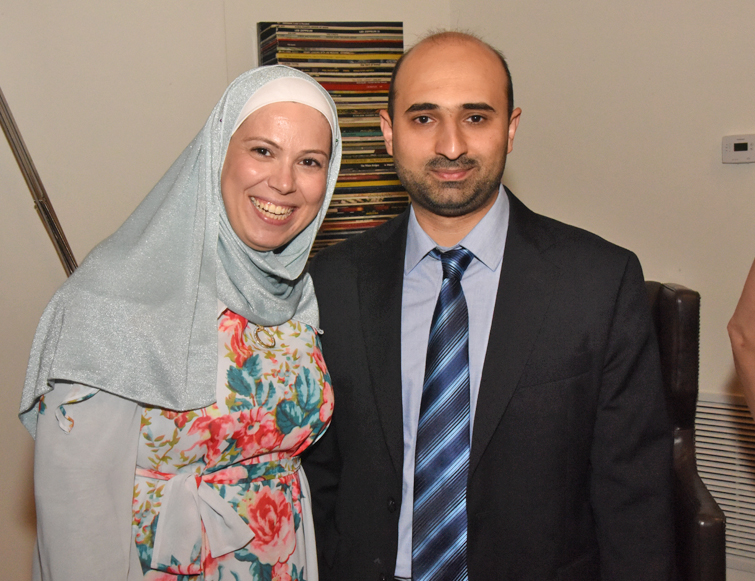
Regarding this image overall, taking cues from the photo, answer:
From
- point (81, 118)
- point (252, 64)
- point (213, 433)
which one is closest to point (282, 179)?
point (213, 433)

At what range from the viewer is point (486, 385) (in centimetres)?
149

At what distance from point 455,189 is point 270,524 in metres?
0.87

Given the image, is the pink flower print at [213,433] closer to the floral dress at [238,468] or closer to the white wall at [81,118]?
the floral dress at [238,468]

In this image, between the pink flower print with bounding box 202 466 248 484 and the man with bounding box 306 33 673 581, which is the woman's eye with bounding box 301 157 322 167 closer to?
the man with bounding box 306 33 673 581

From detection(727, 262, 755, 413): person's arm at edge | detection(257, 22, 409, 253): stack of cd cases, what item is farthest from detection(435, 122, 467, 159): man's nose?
detection(257, 22, 409, 253): stack of cd cases

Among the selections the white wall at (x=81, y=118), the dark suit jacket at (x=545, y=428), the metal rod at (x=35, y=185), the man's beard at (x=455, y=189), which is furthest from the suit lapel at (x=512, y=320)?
the white wall at (x=81, y=118)

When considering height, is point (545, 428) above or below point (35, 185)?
below

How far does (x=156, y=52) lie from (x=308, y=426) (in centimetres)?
205

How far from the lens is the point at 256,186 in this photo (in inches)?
59.3

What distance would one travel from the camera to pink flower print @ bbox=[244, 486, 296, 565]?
1.48 metres

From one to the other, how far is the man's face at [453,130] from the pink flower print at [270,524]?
77 centimetres

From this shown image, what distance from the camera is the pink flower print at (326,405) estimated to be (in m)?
1.59

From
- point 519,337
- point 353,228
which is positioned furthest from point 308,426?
point 353,228

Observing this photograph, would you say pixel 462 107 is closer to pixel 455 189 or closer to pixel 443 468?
pixel 455 189
